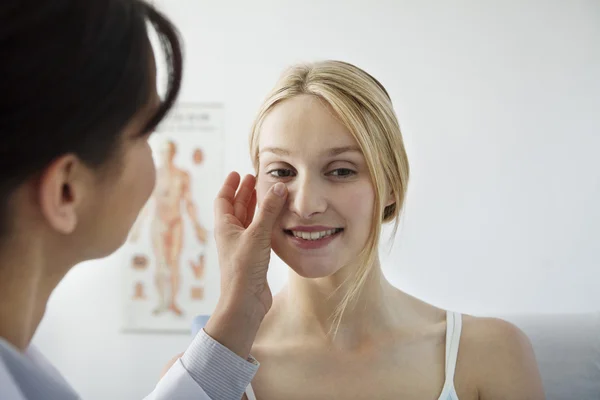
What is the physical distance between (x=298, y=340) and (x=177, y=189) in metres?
1.68

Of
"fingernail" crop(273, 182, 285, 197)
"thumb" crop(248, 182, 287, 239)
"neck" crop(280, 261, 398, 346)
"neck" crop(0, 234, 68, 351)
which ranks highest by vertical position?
"fingernail" crop(273, 182, 285, 197)

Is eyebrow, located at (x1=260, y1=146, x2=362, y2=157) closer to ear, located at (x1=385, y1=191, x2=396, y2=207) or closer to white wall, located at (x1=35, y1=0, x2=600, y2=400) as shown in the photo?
ear, located at (x1=385, y1=191, x2=396, y2=207)

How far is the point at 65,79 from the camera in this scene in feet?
1.61

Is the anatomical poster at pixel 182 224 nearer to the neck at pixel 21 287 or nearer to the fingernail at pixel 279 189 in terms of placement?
the fingernail at pixel 279 189

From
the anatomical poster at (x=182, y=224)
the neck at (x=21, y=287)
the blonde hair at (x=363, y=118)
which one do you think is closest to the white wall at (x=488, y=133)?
the anatomical poster at (x=182, y=224)

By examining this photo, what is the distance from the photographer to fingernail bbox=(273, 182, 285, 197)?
3.29 feet

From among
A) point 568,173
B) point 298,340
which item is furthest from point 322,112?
point 568,173

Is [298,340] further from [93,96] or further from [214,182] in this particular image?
[214,182]

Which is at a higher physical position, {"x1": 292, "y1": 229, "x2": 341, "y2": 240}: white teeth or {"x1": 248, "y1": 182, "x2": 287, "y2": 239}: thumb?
{"x1": 248, "y1": 182, "x2": 287, "y2": 239}: thumb

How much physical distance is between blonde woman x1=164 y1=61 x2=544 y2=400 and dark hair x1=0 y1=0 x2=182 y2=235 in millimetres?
528

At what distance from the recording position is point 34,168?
510mm

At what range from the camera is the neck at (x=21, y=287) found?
1.79 feet

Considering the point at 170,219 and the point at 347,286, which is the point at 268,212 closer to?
the point at 347,286

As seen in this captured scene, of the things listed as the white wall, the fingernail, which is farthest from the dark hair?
the white wall
